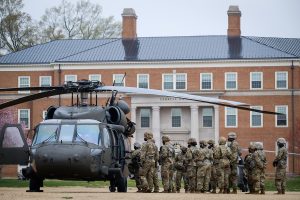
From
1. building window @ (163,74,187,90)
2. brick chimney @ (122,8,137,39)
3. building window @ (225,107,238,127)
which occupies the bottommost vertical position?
building window @ (225,107,238,127)

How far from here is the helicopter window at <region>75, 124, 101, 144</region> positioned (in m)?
27.7

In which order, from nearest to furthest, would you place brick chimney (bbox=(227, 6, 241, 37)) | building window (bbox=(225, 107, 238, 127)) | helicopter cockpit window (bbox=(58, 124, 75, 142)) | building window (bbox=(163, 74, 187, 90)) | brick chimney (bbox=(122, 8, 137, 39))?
helicopter cockpit window (bbox=(58, 124, 75, 142))
building window (bbox=(225, 107, 238, 127))
building window (bbox=(163, 74, 187, 90))
brick chimney (bbox=(227, 6, 241, 37))
brick chimney (bbox=(122, 8, 137, 39))

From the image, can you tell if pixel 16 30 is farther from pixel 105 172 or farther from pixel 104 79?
pixel 105 172

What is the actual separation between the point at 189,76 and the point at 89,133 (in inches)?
2062

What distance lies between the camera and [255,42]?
80312mm

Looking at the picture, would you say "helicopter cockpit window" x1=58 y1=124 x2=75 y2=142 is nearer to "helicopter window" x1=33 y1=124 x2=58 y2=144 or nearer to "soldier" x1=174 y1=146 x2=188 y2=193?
"helicopter window" x1=33 y1=124 x2=58 y2=144

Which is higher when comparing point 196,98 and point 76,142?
point 196,98

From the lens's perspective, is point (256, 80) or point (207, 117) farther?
point (207, 117)

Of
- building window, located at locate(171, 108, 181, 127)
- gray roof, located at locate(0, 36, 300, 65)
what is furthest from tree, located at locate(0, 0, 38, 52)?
building window, located at locate(171, 108, 181, 127)

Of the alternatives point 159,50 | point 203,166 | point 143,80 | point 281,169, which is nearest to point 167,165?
point 203,166

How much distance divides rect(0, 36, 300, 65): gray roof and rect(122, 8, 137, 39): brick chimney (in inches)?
22.6

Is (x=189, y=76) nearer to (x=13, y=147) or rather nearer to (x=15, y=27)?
(x=15, y=27)

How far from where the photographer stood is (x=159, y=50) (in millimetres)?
80875

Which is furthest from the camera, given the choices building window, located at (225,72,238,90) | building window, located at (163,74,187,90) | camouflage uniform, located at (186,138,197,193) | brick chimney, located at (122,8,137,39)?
brick chimney, located at (122,8,137,39)
